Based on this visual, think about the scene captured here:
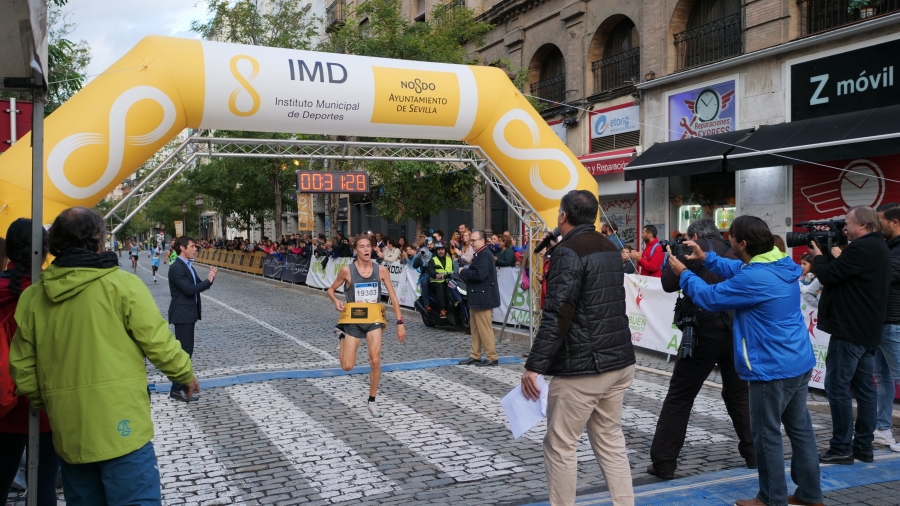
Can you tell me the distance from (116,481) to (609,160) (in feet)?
57.8

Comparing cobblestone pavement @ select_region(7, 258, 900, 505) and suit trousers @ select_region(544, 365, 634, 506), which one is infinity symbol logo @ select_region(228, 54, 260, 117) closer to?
cobblestone pavement @ select_region(7, 258, 900, 505)

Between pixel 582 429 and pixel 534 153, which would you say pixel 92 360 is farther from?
pixel 534 153

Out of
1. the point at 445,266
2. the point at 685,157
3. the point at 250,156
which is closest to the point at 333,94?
the point at 250,156

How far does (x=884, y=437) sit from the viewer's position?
6.02 meters

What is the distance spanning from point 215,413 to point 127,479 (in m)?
4.43

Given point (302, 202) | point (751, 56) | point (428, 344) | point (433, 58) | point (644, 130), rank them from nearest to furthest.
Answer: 1. point (428, 344)
2. point (751, 56)
3. point (644, 130)
4. point (433, 58)
5. point (302, 202)

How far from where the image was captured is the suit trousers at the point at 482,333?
1016cm

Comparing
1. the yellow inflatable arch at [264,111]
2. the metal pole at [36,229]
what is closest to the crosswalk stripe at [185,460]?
the metal pole at [36,229]

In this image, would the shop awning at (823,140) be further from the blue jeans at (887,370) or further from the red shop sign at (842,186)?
the blue jeans at (887,370)

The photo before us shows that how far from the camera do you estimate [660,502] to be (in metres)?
4.80

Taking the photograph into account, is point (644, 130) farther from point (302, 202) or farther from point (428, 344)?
point (302, 202)

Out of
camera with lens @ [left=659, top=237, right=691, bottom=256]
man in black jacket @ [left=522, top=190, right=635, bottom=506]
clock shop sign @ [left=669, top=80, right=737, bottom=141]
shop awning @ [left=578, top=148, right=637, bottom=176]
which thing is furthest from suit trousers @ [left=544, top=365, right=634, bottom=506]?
shop awning @ [left=578, top=148, right=637, bottom=176]

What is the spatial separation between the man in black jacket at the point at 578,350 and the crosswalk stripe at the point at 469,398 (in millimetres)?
1886

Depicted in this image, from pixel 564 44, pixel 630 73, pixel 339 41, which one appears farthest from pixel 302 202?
pixel 630 73
